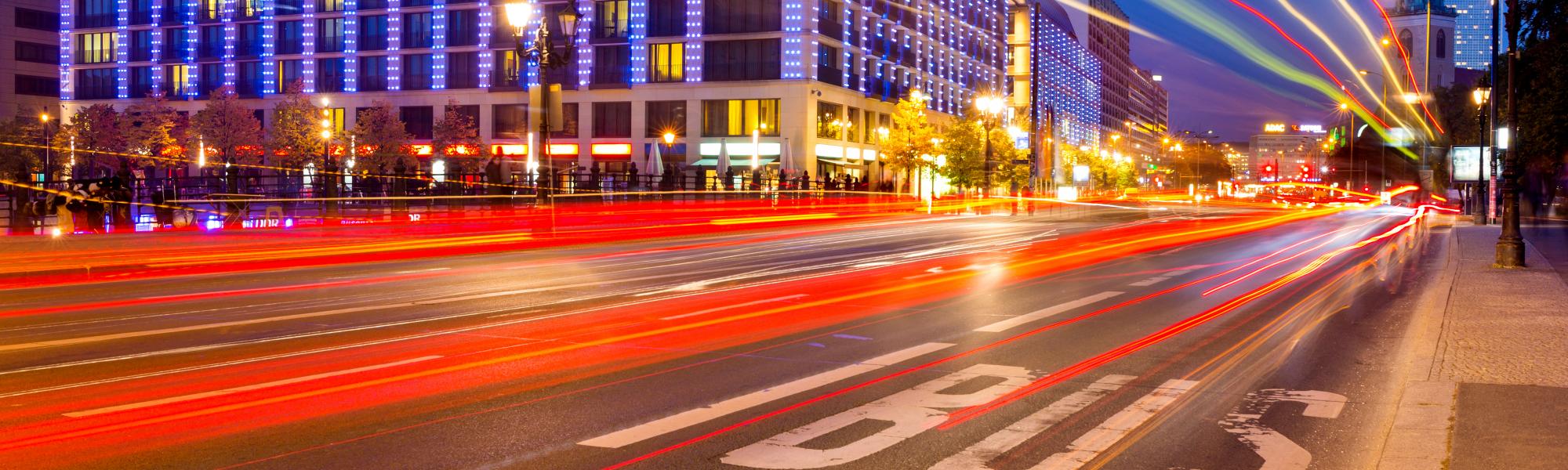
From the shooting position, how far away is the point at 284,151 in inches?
2596

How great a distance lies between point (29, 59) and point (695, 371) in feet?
322

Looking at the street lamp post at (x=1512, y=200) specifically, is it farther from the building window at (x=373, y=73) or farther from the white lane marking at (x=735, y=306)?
the building window at (x=373, y=73)

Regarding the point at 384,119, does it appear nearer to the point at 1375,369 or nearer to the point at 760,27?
the point at 760,27

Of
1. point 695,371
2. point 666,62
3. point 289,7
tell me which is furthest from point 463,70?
point 695,371

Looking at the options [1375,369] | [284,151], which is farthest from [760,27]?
[1375,369]

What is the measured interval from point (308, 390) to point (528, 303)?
5.97m

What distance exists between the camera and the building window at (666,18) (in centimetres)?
6825

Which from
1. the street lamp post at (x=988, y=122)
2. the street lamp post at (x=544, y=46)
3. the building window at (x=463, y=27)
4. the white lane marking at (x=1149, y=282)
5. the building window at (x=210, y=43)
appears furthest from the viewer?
the building window at (x=210, y=43)

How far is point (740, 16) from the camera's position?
6719cm

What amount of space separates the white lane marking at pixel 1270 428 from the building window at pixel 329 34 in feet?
244

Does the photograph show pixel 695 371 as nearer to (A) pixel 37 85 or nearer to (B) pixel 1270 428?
(B) pixel 1270 428

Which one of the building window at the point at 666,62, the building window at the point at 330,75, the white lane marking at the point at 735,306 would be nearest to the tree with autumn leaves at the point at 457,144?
the building window at the point at 666,62

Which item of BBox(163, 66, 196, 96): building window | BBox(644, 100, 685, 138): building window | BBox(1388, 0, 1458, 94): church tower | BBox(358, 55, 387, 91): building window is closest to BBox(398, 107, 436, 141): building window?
BBox(358, 55, 387, 91): building window

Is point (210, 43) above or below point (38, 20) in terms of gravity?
below
